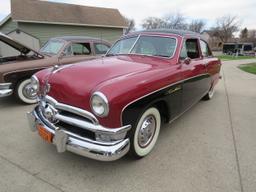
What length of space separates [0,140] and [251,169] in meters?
3.72

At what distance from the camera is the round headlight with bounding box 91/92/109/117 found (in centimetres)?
237

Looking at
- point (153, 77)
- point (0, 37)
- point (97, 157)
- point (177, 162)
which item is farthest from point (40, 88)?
point (0, 37)

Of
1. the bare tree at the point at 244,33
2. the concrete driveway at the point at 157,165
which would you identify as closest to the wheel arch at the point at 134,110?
the concrete driveway at the point at 157,165

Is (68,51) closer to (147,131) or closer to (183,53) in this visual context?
(183,53)

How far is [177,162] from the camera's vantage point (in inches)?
120

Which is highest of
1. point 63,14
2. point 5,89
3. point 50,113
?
point 63,14

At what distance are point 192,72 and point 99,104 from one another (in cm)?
218

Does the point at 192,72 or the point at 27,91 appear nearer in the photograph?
the point at 192,72

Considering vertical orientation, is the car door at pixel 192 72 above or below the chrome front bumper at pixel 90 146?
above

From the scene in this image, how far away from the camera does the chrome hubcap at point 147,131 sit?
2988mm

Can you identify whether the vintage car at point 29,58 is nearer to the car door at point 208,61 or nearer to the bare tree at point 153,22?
the car door at point 208,61

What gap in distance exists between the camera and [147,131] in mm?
3096

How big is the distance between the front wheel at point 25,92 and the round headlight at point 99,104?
3.42m

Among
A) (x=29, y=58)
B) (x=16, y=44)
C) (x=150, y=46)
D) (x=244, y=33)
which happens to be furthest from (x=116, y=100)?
(x=244, y=33)
